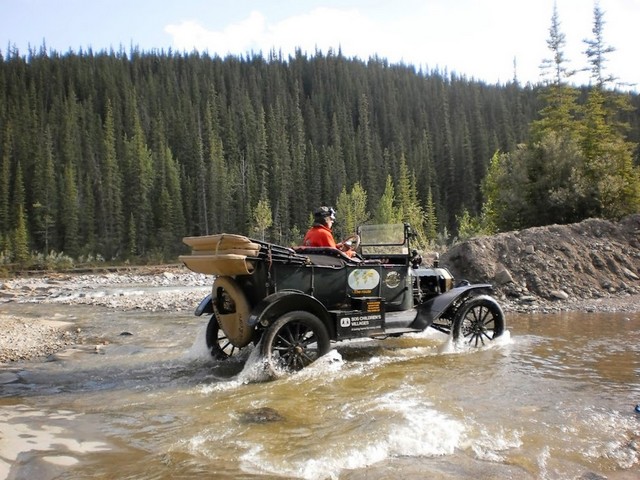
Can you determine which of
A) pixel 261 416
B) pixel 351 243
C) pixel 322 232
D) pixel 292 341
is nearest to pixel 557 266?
pixel 351 243

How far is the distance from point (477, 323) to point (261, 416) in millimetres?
4557

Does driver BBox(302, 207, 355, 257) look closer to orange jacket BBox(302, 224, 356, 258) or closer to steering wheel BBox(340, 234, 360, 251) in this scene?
orange jacket BBox(302, 224, 356, 258)

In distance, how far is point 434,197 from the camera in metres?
78.6

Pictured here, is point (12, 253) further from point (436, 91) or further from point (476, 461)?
point (436, 91)

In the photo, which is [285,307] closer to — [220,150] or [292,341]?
[292,341]

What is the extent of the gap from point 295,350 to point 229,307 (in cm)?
108

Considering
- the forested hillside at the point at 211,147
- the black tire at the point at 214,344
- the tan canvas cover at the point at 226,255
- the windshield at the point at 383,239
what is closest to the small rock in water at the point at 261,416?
the tan canvas cover at the point at 226,255

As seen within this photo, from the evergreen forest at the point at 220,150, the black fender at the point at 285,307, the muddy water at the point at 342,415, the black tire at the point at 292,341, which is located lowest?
the muddy water at the point at 342,415

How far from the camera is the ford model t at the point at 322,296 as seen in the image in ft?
21.1

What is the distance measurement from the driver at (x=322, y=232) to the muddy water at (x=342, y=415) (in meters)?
1.72

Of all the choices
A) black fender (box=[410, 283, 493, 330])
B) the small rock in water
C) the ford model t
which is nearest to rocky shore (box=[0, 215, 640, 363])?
black fender (box=[410, 283, 493, 330])

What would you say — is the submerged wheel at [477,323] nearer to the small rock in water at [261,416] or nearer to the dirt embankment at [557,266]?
the small rock in water at [261,416]

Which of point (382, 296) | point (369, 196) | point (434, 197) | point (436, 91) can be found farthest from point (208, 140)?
point (382, 296)

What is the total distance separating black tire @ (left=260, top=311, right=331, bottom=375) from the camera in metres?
6.35
